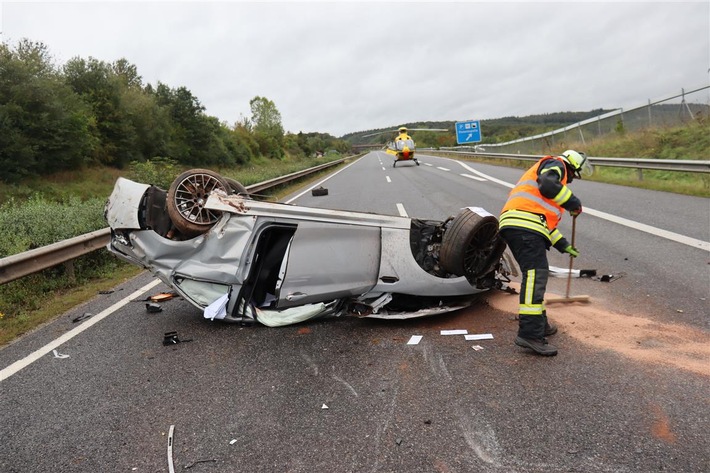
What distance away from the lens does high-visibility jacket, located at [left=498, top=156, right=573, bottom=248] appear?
3.80 metres

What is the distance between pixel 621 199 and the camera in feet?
35.5

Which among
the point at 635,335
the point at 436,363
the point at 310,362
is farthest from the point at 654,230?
the point at 310,362

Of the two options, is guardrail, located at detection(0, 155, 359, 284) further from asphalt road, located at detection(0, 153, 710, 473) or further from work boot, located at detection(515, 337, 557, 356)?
work boot, located at detection(515, 337, 557, 356)

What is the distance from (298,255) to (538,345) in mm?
2074

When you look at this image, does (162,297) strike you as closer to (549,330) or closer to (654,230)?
(549,330)

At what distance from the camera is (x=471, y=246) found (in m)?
4.27

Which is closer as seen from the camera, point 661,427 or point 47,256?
point 661,427

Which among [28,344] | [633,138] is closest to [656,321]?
[28,344]

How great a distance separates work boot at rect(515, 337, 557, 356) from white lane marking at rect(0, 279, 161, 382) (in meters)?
3.99

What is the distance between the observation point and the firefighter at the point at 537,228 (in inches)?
142

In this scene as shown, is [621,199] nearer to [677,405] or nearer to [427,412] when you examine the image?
[677,405]

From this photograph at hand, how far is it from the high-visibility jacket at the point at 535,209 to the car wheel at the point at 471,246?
24cm

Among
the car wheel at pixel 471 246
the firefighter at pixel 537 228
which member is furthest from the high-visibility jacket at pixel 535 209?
the car wheel at pixel 471 246

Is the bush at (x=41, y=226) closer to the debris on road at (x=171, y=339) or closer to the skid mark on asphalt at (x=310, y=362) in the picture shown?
the debris on road at (x=171, y=339)
